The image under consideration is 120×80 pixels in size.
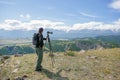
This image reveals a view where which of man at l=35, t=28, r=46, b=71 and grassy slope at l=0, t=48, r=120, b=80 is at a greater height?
man at l=35, t=28, r=46, b=71

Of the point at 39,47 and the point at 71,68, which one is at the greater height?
the point at 39,47

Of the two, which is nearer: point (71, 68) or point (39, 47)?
point (39, 47)

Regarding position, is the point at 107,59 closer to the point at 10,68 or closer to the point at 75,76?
the point at 75,76

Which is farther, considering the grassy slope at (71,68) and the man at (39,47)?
the man at (39,47)

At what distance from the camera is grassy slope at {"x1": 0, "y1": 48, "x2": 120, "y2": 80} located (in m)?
19.4

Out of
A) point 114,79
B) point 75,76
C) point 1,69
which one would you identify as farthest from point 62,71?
point 1,69

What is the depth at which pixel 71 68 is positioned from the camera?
21484 mm

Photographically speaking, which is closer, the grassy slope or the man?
the grassy slope

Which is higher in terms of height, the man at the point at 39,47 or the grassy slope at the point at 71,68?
the man at the point at 39,47

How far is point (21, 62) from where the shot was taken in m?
24.4

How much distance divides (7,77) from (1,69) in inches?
111

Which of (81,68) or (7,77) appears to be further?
(81,68)

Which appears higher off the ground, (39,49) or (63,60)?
(39,49)

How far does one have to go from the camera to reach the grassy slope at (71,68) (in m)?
19.4
